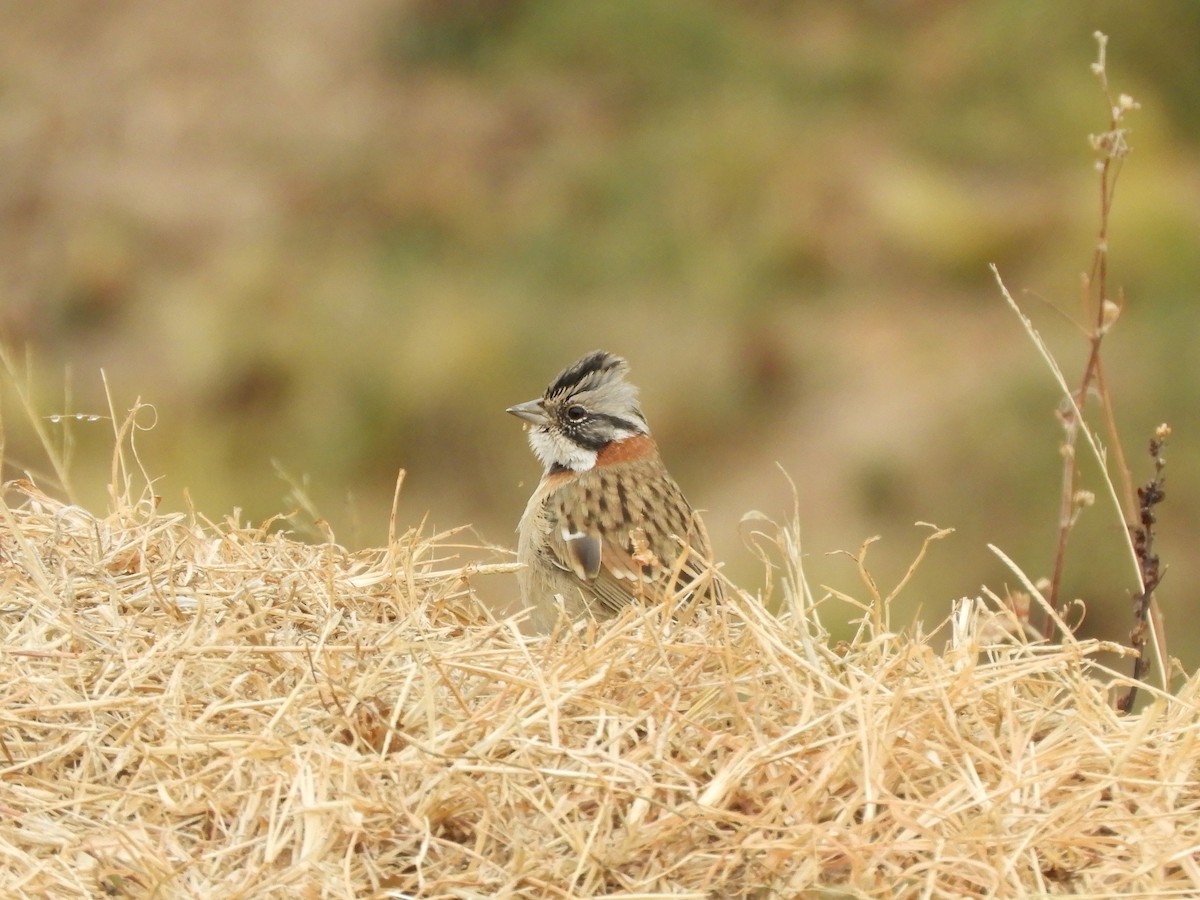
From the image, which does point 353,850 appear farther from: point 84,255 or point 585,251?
point 84,255

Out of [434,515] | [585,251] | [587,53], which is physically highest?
[587,53]

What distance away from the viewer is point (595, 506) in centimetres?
560

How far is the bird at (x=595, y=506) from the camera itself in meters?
5.26

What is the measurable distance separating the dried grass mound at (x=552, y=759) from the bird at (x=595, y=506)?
1.20 meters

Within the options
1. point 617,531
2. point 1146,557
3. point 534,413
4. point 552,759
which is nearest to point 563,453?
point 534,413

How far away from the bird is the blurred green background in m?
3.63

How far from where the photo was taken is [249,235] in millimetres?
14188

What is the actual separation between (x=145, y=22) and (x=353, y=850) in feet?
46.9

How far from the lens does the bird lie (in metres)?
5.26

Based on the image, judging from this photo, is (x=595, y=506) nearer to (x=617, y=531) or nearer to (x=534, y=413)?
(x=617, y=531)

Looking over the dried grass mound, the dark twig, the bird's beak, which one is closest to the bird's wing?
the bird's beak

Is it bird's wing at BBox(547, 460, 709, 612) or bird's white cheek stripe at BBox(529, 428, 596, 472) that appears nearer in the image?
bird's wing at BBox(547, 460, 709, 612)

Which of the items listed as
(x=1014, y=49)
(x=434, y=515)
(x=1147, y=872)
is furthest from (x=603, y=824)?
(x=1014, y=49)

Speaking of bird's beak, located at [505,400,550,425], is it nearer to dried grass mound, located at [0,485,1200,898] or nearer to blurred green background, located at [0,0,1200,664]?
dried grass mound, located at [0,485,1200,898]
